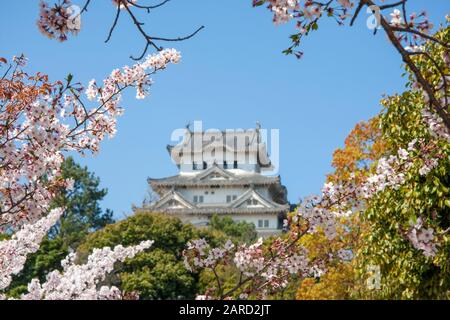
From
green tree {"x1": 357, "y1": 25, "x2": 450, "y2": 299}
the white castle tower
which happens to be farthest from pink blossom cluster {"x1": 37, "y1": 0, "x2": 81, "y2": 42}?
the white castle tower

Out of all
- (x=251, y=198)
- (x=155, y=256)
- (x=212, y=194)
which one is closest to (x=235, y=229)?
(x=251, y=198)

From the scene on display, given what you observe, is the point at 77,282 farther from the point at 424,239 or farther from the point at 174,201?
the point at 174,201

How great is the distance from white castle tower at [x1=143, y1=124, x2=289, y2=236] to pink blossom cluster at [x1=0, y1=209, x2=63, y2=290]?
30635 mm

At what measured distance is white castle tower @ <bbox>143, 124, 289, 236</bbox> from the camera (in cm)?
4025

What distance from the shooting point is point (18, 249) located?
5738 millimetres

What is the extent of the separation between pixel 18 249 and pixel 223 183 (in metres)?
37.8

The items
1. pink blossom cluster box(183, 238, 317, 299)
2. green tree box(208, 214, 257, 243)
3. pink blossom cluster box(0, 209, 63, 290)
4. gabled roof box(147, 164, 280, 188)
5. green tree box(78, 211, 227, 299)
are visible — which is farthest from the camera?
gabled roof box(147, 164, 280, 188)

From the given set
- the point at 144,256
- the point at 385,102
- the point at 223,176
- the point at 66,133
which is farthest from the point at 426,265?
the point at 223,176

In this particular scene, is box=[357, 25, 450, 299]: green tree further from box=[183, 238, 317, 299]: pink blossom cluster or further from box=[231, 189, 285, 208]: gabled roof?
box=[231, 189, 285, 208]: gabled roof

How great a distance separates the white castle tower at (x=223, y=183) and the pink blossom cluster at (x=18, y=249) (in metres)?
30.6

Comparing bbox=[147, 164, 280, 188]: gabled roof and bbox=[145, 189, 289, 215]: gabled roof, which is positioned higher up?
bbox=[147, 164, 280, 188]: gabled roof

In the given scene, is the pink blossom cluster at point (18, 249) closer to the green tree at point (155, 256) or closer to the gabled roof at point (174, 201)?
the green tree at point (155, 256)

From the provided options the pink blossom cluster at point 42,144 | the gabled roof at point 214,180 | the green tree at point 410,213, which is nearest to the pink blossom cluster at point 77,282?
the pink blossom cluster at point 42,144
